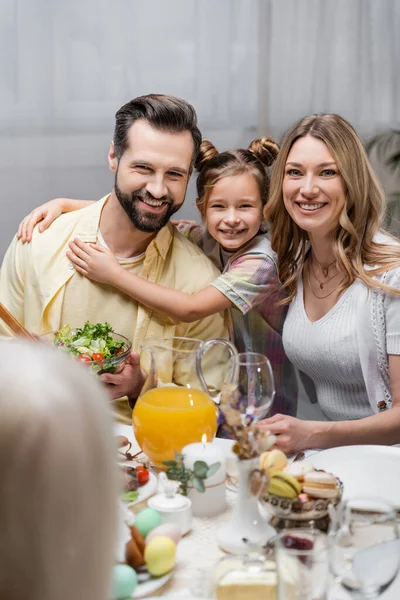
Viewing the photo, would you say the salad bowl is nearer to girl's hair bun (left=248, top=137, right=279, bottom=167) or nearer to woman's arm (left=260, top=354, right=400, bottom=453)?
woman's arm (left=260, top=354, right=400, bottom=453)

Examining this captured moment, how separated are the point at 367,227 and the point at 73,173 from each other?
4.93 feet

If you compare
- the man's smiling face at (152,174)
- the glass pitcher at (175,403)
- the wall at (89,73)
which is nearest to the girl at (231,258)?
the man's smiling face at (152,174)

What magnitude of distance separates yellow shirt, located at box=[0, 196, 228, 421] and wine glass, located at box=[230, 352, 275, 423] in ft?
2.58

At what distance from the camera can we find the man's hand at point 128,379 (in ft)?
6.03

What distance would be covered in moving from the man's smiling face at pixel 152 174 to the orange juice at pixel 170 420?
0.84 m

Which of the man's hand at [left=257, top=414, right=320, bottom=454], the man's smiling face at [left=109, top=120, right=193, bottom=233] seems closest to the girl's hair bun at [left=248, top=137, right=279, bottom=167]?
the man's smiling face at [left=109, top=120, right=193, bottom=233]

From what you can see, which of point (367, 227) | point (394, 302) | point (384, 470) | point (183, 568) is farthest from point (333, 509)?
point (367, 227)

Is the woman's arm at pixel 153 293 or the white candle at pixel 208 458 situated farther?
the woman's arm at pixel 153 293

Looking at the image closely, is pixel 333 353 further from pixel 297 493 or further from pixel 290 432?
pixel 297 493

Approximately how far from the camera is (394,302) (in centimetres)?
197

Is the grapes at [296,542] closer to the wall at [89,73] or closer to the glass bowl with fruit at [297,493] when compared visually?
the glass bowl with fruit at [297,493]

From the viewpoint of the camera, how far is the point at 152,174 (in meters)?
2.20

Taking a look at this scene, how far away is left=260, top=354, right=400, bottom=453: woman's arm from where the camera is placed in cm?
164

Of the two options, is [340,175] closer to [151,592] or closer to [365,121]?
[151,592]
